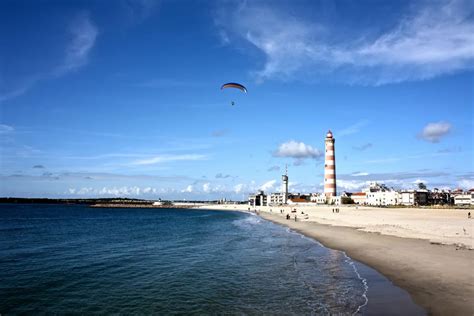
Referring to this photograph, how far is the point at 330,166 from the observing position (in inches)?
4478

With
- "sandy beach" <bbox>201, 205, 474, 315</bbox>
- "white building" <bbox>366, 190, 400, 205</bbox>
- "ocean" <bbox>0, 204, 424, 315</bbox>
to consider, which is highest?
"white building" <bbox>366, 190, 400, 205</bbox>

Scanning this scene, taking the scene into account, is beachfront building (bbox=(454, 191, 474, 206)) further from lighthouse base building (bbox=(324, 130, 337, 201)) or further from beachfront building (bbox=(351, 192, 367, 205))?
lighthouse base building (bbox=(324, 130, 337, 201))

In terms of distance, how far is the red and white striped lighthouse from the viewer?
11375 cm

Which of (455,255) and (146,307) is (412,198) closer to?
(455,255)

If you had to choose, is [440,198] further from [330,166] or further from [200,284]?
[200,284]

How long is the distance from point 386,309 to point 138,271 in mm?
13333

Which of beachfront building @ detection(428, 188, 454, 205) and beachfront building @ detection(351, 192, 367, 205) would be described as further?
beachfront building @ detection(428, 188, 454, 205)

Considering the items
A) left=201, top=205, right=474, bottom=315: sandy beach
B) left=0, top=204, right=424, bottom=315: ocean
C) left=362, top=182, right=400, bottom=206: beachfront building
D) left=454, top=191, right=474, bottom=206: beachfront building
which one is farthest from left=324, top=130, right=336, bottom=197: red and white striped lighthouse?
left=0, top=204, right=424, bottom=315: ocean

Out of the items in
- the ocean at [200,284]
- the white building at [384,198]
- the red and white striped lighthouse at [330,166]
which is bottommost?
the ocean at [200,284]

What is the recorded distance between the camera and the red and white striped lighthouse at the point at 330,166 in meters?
114

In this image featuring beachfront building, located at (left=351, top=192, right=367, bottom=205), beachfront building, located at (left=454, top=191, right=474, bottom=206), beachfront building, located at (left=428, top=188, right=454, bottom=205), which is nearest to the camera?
beachfront building, located at (left=454, top=191, right=474, bottom=206)

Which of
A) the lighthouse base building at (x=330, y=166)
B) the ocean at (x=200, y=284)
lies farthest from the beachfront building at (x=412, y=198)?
the ocean at (x=200, y=284)

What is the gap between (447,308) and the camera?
10.7 metres

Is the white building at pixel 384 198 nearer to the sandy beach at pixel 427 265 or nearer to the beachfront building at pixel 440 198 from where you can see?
the beachfront building at pixel 440 198
